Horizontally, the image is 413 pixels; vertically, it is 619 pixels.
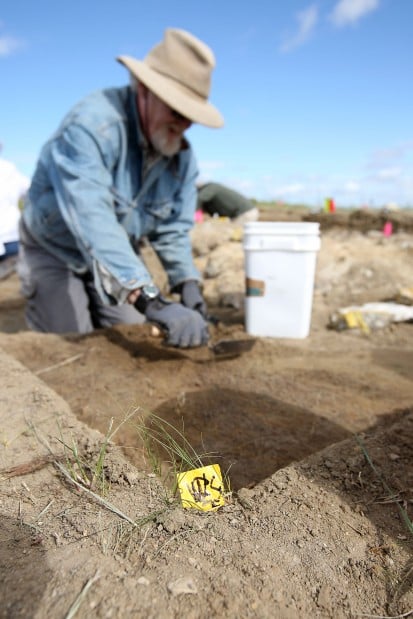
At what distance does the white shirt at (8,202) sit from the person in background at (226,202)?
375 centimetres

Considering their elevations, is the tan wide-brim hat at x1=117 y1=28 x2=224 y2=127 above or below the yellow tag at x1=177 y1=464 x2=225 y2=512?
above

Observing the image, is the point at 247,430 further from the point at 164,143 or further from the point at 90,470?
the point at 164,143

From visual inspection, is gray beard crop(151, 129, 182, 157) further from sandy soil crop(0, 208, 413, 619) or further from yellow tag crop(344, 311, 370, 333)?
yellow tag crop(344, 311, 370, 333)

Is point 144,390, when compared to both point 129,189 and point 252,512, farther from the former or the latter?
point 129,189

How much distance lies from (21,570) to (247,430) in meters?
1.06

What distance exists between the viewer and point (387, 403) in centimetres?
208

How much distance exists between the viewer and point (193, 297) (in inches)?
118

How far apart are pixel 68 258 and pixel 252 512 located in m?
2.36

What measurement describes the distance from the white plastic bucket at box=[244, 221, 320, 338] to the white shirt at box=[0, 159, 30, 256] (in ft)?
5.81

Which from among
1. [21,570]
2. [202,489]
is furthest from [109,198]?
[21,570]

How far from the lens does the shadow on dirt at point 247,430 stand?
1.62 metres

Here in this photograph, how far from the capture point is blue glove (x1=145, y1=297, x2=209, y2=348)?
2.26 metres

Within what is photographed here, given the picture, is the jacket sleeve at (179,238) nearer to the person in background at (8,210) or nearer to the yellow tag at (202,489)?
the person in background at (8,210)

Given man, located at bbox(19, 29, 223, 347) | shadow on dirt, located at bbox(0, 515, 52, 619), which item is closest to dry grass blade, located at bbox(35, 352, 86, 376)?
man, located at bbox(19, 29, 223, 347)
